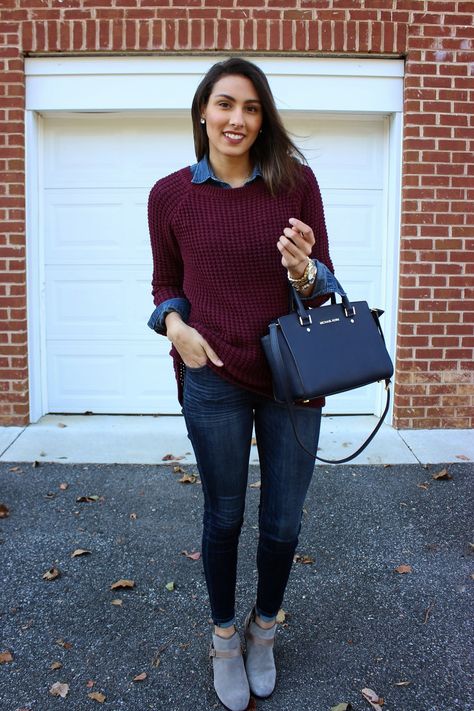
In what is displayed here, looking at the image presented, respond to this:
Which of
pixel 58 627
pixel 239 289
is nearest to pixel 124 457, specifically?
pixel 58 627

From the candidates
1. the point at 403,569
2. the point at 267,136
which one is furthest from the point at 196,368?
the point at 403,569

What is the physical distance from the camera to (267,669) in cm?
217

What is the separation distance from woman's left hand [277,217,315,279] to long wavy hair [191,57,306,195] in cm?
24

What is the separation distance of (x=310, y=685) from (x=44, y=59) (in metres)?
4.43

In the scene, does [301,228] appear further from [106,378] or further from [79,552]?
[106,378]

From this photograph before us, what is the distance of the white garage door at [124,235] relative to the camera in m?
4.92

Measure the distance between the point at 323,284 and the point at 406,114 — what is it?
3.27 meters

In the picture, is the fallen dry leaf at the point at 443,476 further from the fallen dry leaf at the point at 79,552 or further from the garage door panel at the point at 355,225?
the fallen dry leaf at the point at 79,552

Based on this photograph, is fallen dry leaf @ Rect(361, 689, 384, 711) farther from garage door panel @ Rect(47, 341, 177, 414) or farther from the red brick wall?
garage door panel @ Rect(47, 341, 177, 414)

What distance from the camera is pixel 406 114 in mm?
4578

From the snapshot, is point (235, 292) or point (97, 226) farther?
point (97, 226)

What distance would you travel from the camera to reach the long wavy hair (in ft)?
6.20

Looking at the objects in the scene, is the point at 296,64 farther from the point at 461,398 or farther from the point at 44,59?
the point at 461,398

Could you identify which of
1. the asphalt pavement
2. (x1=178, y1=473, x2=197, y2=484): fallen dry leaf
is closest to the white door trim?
the asphalt pavement
